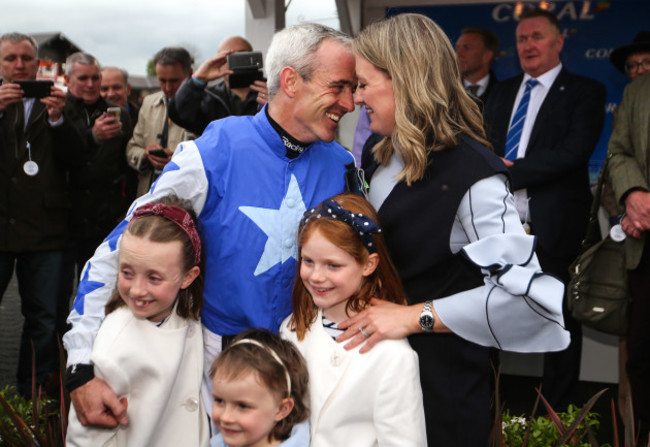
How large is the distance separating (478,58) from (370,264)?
11.1 ft

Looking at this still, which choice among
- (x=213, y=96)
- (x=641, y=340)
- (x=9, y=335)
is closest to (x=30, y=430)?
(x=213, y=96)

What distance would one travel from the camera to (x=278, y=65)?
94.7 inches

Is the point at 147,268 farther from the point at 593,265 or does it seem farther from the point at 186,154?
the point at 593,265

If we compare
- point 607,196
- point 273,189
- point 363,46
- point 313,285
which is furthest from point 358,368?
point 607,196

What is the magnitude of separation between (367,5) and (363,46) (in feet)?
12.5

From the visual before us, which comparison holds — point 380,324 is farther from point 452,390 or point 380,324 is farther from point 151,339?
point 151,339

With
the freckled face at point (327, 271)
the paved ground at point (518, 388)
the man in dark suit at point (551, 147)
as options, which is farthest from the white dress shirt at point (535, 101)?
the freckled face at point (327, 271)

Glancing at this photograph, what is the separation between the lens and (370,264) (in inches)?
83.7

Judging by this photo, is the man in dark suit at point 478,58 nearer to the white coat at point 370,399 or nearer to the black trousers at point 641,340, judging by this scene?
the black trousers at point 641,340

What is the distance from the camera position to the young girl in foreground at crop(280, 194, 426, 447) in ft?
6.55

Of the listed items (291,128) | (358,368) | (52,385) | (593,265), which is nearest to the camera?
(358,368)

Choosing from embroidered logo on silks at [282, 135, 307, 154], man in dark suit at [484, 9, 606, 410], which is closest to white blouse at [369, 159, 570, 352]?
embroidered logo on silks at [282, 135, 307, 154]

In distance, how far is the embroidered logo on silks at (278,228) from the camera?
2.21 m

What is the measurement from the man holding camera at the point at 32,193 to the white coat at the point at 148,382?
2.53 meters
